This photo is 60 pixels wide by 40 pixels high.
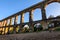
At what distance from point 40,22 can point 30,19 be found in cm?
150

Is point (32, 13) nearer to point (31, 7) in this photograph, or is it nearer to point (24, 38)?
point (31, 7)

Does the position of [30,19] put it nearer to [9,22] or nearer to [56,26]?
[56,26]

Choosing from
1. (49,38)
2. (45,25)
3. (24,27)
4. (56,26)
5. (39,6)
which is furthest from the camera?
(24,27)

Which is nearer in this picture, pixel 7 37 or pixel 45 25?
pixel 45 25

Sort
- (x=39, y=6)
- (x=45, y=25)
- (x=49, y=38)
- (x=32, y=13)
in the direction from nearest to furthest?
(x=49, y=38) → (x=45, y=25) → (x=39, y=6) → (x=32, y=13)

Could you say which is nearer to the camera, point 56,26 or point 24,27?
point 56,26

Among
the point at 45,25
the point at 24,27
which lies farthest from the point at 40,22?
the point at 24,27

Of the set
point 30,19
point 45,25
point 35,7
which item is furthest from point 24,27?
point 45,25

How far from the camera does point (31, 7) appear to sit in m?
10.2

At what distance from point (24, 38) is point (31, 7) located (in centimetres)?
256

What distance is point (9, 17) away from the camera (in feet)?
43.0

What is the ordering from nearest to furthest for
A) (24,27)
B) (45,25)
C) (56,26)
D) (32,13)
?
1. (56,26)
2. (45,25)
3. (32,13)
4. (24,27)

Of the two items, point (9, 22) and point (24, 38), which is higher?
point (9, 22)

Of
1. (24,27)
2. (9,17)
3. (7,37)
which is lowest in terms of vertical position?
(7,37)
